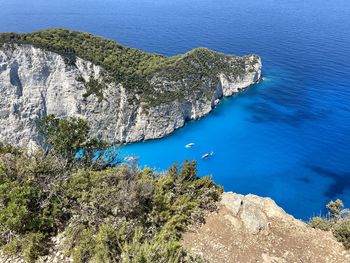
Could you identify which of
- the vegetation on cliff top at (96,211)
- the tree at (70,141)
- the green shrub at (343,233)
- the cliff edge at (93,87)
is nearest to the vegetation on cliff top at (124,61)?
the cliff edge at (93,87)

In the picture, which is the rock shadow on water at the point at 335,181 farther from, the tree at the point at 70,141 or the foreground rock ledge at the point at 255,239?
the tree at the point at 70,141

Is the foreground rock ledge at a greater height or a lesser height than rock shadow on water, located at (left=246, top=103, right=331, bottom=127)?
greater

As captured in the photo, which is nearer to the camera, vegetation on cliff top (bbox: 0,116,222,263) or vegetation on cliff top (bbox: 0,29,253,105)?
vegetation on cliff top (bbox: 0,116,222,263)

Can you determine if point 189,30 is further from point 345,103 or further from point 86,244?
point 86,244

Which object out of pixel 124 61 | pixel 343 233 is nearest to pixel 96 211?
pixel 343 233

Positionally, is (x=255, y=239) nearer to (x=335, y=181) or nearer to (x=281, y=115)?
(x=335, y=181)

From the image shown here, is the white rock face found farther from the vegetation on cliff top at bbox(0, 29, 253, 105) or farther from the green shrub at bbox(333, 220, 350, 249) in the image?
the green shrub at bbox(333, 220, 350, 249)

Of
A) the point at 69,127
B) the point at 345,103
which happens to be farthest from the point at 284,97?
the point at 69,127

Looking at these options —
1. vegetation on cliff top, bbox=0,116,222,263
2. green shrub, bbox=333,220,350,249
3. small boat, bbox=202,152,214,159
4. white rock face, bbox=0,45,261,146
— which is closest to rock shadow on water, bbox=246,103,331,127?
small boat, bbox=202,152,214,159
